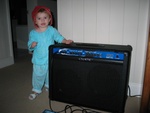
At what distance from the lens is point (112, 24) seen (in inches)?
44.8

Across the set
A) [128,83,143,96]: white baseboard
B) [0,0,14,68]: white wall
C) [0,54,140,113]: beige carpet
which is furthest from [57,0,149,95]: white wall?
[0,0,14,68]: white wall

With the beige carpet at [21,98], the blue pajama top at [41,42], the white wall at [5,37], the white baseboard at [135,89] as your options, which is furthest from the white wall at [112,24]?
the white wall at [5,37]

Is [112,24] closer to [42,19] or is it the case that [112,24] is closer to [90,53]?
[90,53]

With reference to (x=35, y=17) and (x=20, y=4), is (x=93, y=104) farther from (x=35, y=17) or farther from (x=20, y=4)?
(x=20, y=4)

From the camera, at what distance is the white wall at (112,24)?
107 centimetres

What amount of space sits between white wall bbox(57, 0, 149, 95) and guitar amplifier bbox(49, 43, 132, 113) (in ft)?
0.74

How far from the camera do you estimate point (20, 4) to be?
3812mm

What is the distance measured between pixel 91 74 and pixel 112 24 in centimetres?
45

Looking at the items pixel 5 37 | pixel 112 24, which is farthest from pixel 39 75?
pixel 5 37

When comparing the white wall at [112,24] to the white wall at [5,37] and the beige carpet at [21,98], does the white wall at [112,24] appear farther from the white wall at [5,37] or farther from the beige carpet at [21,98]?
the white wall at [5,37]

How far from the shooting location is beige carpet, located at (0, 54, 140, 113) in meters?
1.05

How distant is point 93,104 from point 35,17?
724mm

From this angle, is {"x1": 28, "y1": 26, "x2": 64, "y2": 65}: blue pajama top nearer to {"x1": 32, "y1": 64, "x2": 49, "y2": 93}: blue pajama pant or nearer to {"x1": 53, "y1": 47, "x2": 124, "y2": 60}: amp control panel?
{"x1": 32, "y1": 64, "x2": 49, "y2": 93}: blue pajama pant

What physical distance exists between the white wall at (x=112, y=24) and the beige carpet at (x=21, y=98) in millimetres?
283
